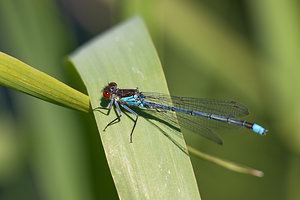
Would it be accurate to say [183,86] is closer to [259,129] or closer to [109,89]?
[259,129]

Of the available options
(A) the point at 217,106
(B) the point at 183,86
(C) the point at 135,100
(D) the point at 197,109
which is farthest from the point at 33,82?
(B) the point at 183,86

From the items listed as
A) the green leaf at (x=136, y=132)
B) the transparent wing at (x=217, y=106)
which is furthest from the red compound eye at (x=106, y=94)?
the transparent wing at (x=217, y=106)

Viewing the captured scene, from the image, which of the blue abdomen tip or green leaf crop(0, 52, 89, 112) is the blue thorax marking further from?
the blue abdomen tip

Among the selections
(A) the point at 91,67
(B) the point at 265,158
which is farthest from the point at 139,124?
(B) the point at 265,158

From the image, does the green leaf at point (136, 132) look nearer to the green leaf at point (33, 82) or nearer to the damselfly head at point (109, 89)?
the damselfly head at point (109, 89)

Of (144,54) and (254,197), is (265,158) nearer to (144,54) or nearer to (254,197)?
(254,197)

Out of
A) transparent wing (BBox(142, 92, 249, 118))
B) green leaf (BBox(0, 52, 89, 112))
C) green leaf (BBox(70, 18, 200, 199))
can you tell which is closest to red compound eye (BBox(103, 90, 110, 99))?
green leaf (BBox(70, 18, 200, 199))

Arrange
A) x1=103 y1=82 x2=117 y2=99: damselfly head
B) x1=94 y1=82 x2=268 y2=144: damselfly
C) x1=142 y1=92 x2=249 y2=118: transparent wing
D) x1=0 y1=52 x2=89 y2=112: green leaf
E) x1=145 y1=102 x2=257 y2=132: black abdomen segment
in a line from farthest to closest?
x1=142 y1=92 x2=249 y2=118: transparent wing < x1=145 y1=102 x2=257 y2=132: black abdomen segment < x1=94 y1=82 x2=268 y2=144: damselfly < x1=103 y1=82 x2=117 y2=99: damselfly head < x1=0 y1=52 x2=89 y2=112: green leaf
